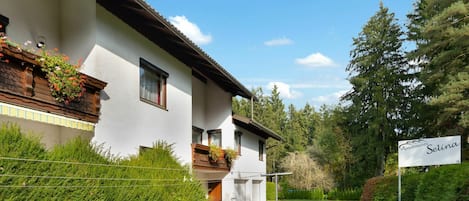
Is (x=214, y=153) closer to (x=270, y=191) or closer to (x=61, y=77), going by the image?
(x=61, y=77)

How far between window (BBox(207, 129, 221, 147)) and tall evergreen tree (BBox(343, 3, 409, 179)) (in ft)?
→ 74.6

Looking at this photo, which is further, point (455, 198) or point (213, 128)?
point (213, 128)

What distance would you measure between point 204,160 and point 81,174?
31.2ft

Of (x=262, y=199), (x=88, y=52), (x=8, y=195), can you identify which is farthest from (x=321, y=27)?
(x=8, y=195)

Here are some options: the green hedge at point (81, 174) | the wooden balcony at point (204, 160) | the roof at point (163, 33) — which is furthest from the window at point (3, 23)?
the wooden balcony at point (204, 160)

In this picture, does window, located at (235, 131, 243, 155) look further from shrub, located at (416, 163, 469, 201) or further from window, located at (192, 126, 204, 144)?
shrub, located at (416, 163, 469, 201)

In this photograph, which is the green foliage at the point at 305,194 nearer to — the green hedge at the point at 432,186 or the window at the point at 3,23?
the green hedge at the point at 432,186

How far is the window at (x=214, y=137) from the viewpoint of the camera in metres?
19.1

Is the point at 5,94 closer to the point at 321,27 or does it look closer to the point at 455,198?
the point at 455,198

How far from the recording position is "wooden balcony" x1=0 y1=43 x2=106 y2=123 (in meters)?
6.26

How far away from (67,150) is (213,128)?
12.6 m

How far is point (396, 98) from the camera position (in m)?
37.9

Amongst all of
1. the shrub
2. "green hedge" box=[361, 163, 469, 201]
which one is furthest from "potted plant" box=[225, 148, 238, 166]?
the shrub

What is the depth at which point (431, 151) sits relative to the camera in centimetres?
1228
